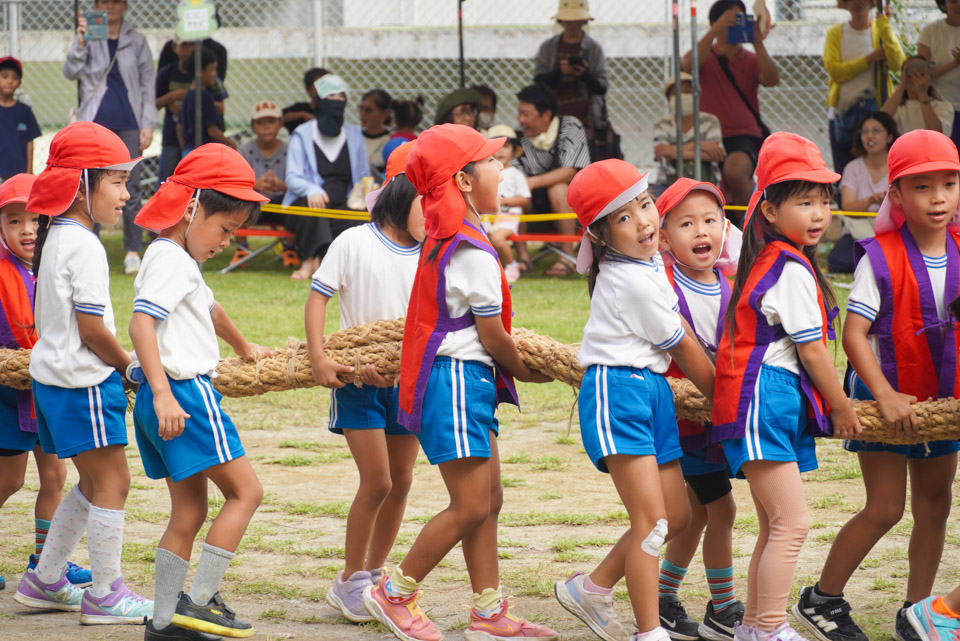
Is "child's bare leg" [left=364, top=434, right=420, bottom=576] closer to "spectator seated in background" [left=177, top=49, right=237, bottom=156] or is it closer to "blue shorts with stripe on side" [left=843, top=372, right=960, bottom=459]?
"blue shorts with stripe on side" [left=843, top=372, right=960, bottom=459]

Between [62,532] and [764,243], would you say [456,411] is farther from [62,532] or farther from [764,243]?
[62,532]

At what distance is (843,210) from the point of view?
10.0 m

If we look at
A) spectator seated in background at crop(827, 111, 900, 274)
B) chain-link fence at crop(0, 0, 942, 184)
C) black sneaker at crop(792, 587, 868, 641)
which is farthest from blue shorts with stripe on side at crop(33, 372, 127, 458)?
chain-link fence at crop(0, 0, 942, 184)

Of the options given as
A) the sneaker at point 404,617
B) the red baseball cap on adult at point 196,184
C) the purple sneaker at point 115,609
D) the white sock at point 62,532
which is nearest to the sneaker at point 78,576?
the white sock at point 62,532

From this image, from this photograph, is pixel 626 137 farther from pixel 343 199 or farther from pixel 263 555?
pixel 263 555

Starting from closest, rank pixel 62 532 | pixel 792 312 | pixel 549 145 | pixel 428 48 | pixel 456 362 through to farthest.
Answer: pixel 792 312, pixel 456 362, pixel 62 532, pixel 549 145, pixel 428 48

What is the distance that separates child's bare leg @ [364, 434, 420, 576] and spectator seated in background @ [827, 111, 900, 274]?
665cm

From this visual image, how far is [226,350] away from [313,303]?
4.25 metres

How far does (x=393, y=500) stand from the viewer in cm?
383

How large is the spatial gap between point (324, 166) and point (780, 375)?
27.3 ft

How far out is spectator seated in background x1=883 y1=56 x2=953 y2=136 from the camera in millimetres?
9422

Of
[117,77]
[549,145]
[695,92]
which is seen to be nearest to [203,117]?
[117,77]

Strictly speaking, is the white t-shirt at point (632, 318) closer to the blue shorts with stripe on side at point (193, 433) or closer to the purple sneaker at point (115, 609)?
the blue shorts with stripe on side at point (193, 433)

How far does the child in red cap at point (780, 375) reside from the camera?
3.11 meters
